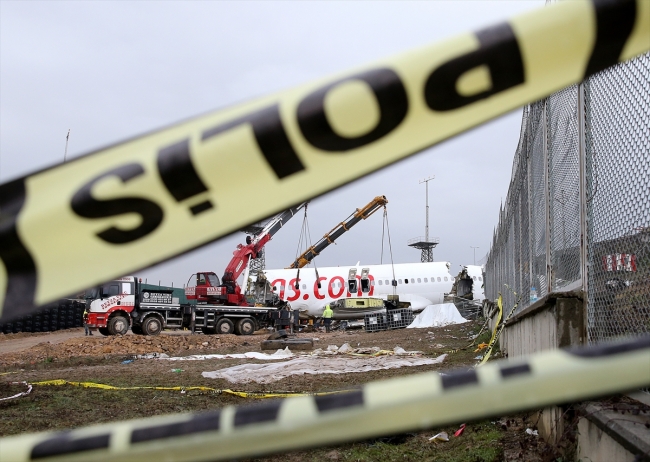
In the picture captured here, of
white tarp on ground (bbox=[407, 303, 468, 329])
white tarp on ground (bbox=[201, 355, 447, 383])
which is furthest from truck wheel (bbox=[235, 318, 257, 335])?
white tarp on ground (bbox=[201, 355, 447, 383])

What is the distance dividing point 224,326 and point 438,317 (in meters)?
9.82

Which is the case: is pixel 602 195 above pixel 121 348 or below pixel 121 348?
above

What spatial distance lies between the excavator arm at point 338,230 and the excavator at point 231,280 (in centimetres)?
571

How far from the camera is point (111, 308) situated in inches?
930

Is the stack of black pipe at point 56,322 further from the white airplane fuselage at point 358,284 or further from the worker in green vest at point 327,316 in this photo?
the worker in green vest at point 327,316

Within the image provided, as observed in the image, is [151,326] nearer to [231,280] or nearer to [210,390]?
[231,280]

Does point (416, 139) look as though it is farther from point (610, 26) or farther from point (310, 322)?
point (310, 322)

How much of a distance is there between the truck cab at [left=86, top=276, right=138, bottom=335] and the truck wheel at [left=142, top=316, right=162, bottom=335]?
0.67 m

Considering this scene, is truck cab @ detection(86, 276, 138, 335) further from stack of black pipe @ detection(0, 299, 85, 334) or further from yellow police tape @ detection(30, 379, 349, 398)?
yellow police tape @ detection(30, 379, 349, 398)

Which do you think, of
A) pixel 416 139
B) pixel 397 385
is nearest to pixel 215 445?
pixel 397 385

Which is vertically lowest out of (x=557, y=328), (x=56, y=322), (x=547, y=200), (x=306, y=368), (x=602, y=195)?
(x=56, y=322)

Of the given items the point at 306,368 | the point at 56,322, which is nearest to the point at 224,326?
the point at 56,322

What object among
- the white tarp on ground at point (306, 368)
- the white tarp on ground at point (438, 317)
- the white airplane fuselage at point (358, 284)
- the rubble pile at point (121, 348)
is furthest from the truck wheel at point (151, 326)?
the white tarp on ground at point (306, 368)

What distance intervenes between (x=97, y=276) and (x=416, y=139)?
765mm
